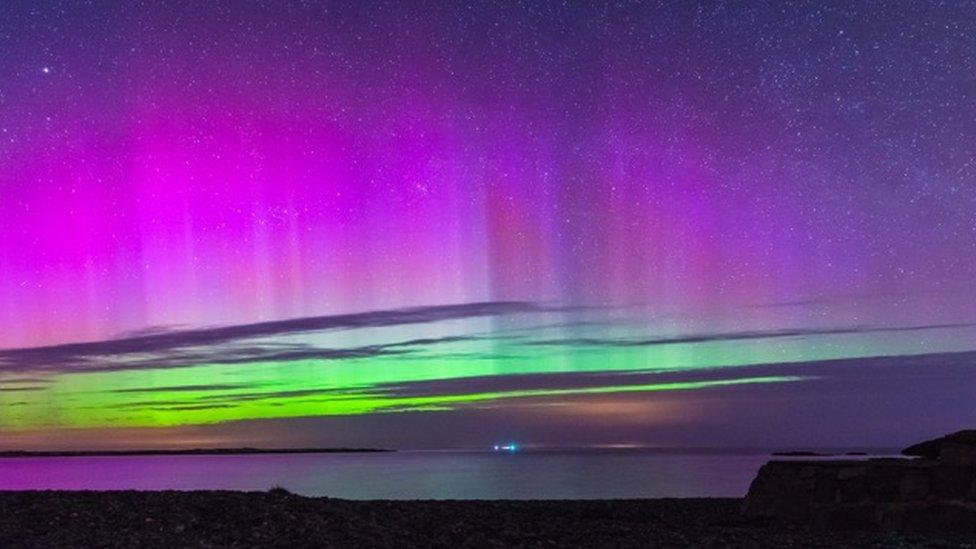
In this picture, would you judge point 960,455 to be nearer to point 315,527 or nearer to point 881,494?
point 881,494

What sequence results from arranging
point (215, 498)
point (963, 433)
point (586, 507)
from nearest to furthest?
point (215, 498), point (963, 433), point (586, 507)

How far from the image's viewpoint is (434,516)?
85.0 feet

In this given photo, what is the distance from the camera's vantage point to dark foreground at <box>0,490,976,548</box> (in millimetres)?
19297

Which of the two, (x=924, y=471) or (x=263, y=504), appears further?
(x=924, y=471)

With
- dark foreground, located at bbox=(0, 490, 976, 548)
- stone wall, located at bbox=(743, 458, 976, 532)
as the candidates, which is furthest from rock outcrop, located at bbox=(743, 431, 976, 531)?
dark foreground, located at bbox=(0, 490, 976, 548)

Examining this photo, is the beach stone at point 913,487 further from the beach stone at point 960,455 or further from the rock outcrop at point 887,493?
the beach stone at point 960,455

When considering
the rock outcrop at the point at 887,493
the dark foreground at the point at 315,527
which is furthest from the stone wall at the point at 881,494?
the dark foreground at the point at 315,527

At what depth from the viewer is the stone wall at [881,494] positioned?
89.1 ft

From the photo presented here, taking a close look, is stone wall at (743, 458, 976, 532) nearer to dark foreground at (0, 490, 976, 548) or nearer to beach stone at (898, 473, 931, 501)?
beach stone at (898, 473, 931, 501)

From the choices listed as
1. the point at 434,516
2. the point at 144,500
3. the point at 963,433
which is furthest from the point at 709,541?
the point at 144,500

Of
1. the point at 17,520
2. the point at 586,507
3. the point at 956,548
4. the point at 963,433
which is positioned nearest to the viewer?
the point at 17,520

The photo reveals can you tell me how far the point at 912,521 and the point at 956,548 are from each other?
18.2 ft

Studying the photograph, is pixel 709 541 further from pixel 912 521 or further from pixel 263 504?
pixel 263 504

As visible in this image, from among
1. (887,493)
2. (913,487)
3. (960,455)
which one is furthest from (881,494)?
(960,455)
